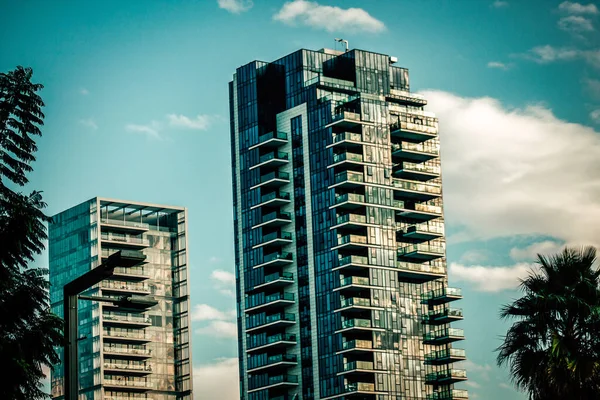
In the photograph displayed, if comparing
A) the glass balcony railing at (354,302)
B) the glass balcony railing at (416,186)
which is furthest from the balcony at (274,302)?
the glass balcony railing at (416,186)

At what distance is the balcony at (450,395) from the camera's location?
16538 cm

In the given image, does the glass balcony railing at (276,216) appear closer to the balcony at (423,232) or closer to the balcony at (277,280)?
the balcony at (277,280)

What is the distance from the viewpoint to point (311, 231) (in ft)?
552

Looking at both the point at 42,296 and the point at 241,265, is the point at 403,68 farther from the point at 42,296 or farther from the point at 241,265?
the point at 42,296

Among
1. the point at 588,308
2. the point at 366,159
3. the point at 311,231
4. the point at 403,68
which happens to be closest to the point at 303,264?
the point at 311,231

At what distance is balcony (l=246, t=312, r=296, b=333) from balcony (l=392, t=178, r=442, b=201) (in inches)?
903

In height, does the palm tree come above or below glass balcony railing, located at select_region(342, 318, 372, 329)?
below

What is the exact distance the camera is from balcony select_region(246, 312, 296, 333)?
16788cm

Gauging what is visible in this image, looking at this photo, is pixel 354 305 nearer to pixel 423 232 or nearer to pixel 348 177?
pixel 423 232

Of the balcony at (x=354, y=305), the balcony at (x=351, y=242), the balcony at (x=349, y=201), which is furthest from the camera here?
the balcony at (x=349, y=201)

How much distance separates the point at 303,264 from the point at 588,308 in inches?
4507

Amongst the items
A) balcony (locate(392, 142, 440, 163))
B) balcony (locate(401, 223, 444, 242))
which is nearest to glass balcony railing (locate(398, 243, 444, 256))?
balcony (locate(401, 223, 444, 242))

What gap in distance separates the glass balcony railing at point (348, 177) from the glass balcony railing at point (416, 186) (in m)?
6.05

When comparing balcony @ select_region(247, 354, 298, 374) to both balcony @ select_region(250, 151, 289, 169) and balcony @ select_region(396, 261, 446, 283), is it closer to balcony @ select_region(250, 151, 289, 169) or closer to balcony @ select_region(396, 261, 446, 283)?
balcony @ select_region(396, 261, 446, 283)
